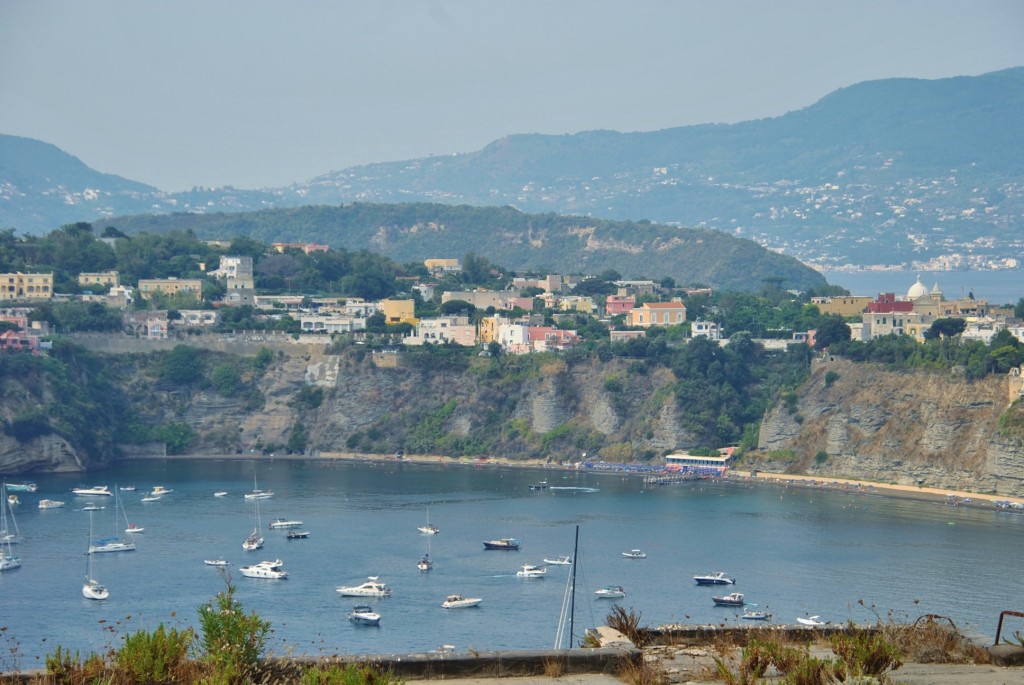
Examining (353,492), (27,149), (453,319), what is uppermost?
(27,149)

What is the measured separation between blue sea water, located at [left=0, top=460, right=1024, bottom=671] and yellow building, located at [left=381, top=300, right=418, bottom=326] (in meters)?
10.6

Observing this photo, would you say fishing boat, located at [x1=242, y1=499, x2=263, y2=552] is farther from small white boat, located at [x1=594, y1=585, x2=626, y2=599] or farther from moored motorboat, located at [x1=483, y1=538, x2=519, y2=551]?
small white boat, located at [x1=594, y1=585, x2=626, y2=599]

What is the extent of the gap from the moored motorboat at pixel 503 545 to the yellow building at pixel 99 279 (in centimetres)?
2557

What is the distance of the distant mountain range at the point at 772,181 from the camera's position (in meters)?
120

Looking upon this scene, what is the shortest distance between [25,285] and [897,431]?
24.4 metres

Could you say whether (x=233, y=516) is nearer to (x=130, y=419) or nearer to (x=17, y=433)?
(x=17, y=433)

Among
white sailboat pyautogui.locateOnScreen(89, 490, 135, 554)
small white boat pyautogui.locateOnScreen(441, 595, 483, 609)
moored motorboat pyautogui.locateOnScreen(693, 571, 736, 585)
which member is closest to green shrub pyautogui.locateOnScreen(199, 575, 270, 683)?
small white boat pyautogui.locateOnScreen(441, 595, 483, 609)

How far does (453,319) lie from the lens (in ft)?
150

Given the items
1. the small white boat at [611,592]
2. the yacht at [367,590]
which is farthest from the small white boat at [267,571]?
the small white boat at [611,592]

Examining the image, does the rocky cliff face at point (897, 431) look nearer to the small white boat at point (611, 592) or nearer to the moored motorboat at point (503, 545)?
the moored motorboat at point (503, 545)

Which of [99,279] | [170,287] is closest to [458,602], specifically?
[170,287]

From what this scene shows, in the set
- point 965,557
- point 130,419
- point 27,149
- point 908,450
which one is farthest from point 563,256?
point 27,149

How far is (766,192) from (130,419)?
103 meters

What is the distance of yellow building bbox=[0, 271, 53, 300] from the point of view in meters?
46.3
